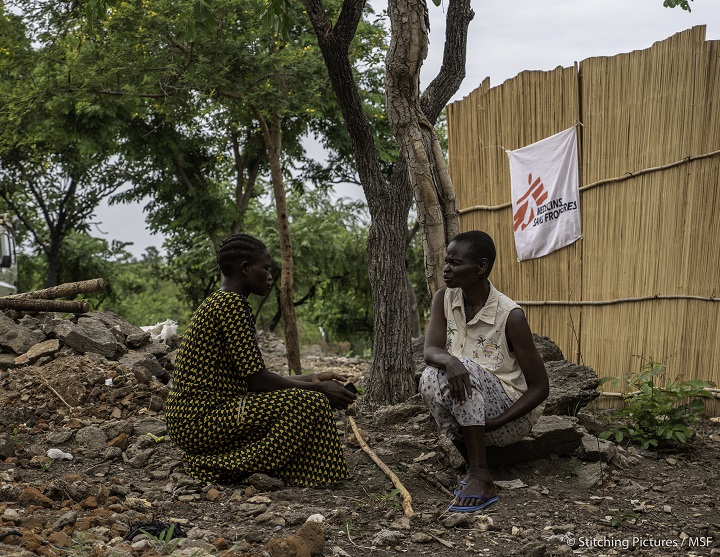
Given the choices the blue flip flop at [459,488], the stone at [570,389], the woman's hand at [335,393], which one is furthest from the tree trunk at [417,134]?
the blue flip flop at [459,488]

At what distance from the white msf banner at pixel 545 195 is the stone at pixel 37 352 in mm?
4477

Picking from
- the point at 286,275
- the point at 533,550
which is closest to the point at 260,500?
the point at 533,550

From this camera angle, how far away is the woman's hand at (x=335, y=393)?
478cm

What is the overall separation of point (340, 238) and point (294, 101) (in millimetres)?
14439

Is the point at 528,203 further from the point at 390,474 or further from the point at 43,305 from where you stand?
the point at 43,305

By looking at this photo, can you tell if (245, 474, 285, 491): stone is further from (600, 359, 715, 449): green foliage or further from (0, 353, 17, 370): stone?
(0, 353, 17, 370): stone

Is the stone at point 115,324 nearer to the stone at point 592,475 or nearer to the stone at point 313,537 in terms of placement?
the stone at point 592,475

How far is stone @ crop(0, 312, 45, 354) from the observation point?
827 cm

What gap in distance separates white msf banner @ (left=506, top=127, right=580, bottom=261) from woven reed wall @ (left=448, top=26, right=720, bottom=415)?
0.31 feet

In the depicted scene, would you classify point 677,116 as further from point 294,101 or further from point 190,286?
point 190,286

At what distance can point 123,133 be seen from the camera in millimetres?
17078

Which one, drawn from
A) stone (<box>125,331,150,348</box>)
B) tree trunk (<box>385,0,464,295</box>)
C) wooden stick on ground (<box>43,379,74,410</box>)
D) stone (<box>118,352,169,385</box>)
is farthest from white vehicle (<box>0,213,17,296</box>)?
tree trunk (<box>385,0,464,295</box>)

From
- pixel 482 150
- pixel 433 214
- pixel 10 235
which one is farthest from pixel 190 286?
pixel 433 214

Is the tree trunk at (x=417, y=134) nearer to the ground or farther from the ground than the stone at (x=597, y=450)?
farther from the ground
